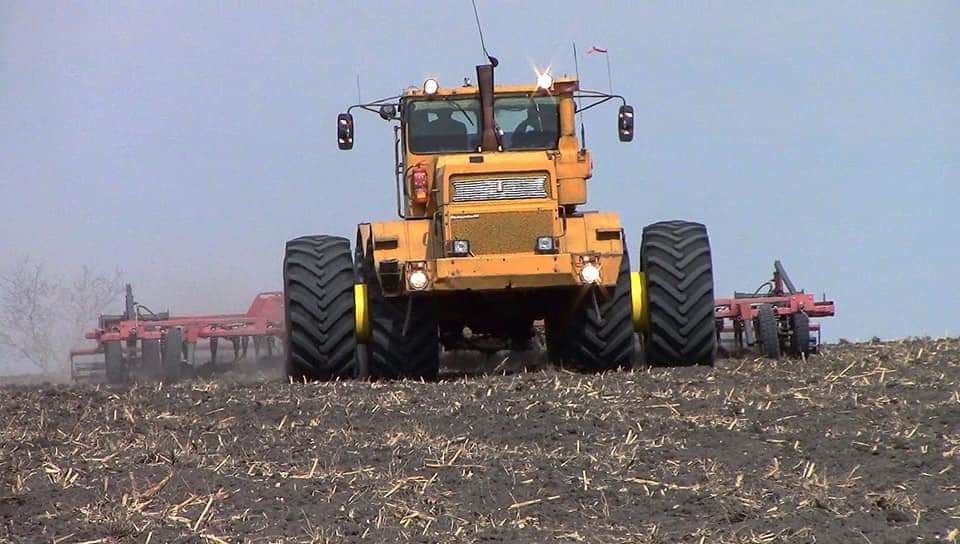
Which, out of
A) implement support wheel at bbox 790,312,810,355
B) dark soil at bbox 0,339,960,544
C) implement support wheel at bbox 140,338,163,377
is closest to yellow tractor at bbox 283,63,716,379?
dark soil at bbox 0,339,960,544

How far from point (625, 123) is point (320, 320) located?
3.25 meters

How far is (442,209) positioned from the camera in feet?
40.5

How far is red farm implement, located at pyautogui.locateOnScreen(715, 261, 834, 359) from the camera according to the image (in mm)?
14422

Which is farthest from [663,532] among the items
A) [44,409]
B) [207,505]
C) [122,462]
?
[44,409]

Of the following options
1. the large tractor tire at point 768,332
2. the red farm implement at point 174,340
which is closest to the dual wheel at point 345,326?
the large tractor tire at point 768,332

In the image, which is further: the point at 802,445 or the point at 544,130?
the point at 544,130

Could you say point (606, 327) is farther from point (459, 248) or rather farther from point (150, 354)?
point (150, 354)

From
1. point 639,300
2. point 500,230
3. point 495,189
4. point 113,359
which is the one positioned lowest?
point 113,359

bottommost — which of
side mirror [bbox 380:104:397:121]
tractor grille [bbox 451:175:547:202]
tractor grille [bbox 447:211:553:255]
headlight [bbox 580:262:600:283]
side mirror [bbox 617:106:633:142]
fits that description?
headlight [bbox 580:262:600:283]

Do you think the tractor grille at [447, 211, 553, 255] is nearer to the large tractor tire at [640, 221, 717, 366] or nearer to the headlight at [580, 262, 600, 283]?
the headlight at [580, 262, 600, 283]

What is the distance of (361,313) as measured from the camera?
12.7 meters

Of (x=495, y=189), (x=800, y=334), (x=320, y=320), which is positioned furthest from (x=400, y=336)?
(x=800, y=334)

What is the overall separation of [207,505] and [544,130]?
25.1 feet

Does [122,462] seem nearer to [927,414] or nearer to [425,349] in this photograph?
[927,414]
